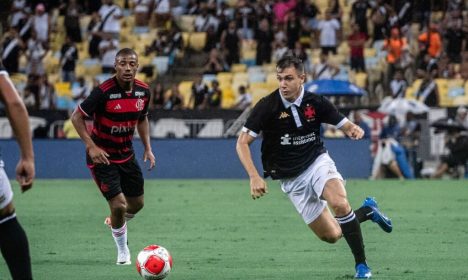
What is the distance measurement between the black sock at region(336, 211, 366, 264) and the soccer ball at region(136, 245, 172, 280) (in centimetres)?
157

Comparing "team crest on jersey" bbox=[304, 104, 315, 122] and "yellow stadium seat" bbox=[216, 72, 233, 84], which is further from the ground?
"team crest on jersey" bbox=[304, 104, 315, 122]

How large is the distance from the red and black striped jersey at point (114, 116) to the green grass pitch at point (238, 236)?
1.17 meters

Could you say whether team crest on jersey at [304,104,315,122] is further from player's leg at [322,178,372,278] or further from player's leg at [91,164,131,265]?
player's leg at [91,164,131,265]

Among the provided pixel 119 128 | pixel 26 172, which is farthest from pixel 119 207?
pixel 26 172

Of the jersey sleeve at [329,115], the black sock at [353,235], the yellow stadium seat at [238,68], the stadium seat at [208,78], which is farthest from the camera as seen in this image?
the yellow stadium seat at [238,68]

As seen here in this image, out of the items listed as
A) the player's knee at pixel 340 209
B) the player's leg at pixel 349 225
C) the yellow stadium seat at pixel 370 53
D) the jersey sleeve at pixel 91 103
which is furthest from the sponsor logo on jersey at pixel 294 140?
the yellow stadium seat at pixel 370 53

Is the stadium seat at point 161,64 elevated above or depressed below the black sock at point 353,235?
below

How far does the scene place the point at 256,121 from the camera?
10.3 meters

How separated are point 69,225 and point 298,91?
6168 mm

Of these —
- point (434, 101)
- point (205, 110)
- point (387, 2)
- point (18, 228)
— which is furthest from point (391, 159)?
point (18, 228)

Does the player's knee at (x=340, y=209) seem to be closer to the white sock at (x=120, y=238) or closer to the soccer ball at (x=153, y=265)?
the soccer ball at (x=153, y=265)

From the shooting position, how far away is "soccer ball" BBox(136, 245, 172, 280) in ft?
32.2

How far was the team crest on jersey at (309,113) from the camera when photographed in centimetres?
1044

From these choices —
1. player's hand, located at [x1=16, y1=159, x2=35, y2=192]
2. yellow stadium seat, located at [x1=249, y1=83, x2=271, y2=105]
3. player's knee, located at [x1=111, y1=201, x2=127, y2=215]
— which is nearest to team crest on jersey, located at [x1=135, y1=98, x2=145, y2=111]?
player's knee, located at [x1=111, y1=201, x2=127, y2=215]
